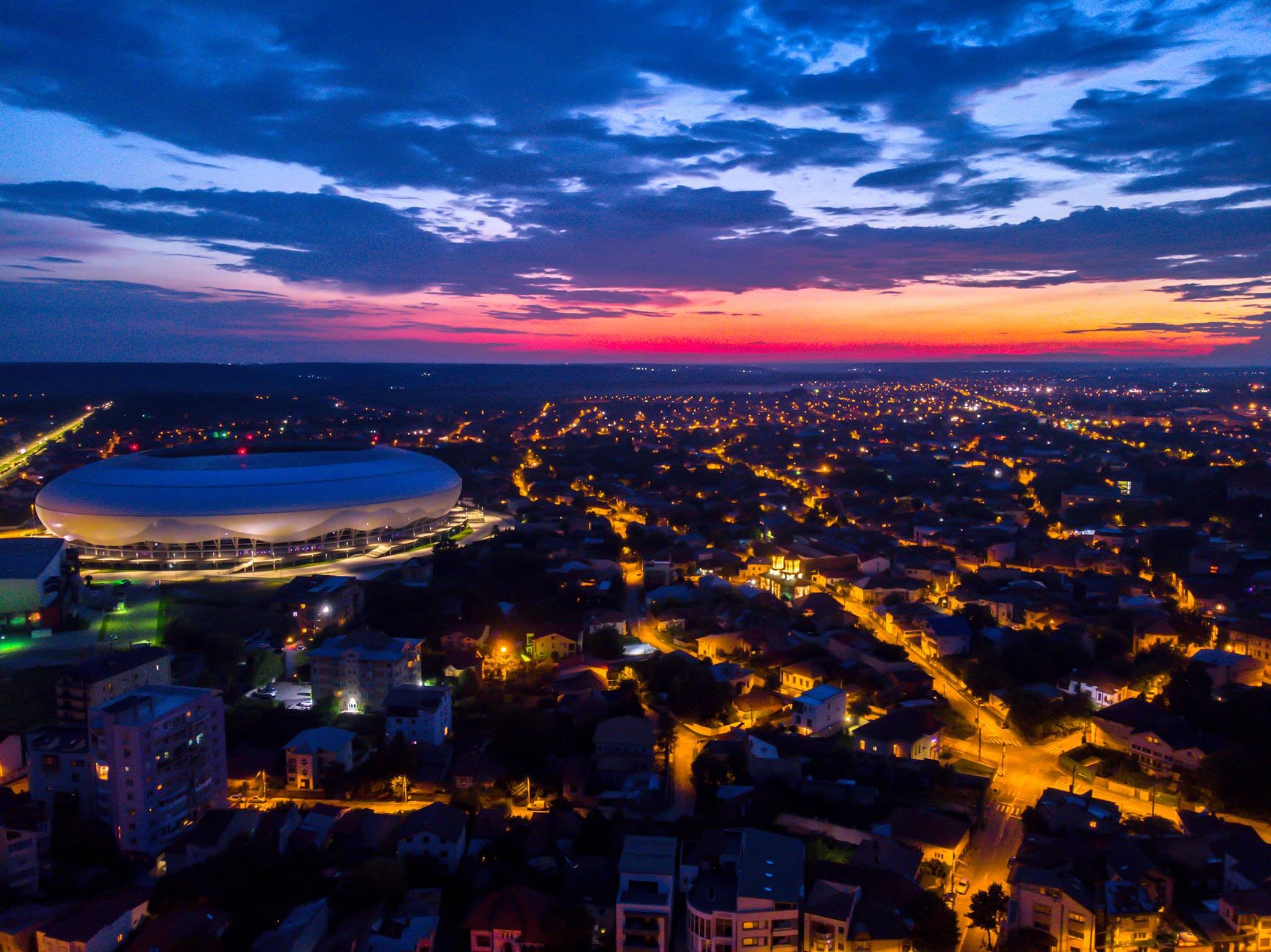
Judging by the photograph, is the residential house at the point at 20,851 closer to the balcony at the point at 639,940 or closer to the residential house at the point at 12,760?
the residential house at the point at 12,760

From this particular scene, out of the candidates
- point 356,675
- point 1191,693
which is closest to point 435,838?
point 356,675

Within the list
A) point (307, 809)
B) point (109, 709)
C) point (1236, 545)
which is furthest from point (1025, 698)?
point (1236, 545)

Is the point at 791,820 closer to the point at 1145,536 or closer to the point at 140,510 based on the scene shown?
the point at 140,510

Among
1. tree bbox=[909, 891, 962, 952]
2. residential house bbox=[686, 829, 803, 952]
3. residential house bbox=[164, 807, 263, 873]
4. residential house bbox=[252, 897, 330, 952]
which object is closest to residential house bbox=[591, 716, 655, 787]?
residential house bbox=[686, 829, 803, 952]

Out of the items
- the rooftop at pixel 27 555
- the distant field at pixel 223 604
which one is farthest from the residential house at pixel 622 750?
the rooftop at pixel 27 555

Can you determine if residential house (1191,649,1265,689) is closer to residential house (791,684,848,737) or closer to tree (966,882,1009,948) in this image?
residential house (791,684,848,737)

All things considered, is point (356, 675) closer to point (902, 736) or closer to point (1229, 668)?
point (902, 736)
